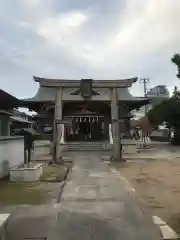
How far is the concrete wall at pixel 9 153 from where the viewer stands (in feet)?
45.2

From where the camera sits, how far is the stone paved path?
586cm

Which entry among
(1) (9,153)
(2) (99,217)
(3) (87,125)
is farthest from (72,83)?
(2) (99,217)

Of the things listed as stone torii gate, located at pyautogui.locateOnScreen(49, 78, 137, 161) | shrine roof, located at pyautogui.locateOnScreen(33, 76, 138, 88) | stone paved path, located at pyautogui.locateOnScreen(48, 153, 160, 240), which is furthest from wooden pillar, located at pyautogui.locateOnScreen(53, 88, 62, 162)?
stone paved path, located at pyautogui.locateOnScreen(48, 153, 160, 240)

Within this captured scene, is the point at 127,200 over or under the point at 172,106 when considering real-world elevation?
under

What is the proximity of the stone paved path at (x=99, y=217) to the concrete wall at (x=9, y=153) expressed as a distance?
4.07 metres

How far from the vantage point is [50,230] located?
607 centimetres

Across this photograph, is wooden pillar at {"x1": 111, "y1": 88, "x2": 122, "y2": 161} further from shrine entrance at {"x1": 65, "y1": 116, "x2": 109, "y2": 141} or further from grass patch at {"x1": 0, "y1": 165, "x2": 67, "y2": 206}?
shrine entrance at {"x1": 65, "y1": 116, "x2": 109, "y2": 141}

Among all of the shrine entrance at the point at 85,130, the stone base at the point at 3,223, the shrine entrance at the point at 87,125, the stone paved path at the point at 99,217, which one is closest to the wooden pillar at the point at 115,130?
the shrine entrance at the point at 87,125

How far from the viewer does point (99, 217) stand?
7043 mm

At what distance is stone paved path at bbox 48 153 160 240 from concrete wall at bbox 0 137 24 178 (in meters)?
4.07

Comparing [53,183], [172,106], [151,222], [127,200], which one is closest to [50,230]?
[151,222]

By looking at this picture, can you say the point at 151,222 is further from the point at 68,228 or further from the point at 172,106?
the point at 172,106

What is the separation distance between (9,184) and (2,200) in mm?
3051

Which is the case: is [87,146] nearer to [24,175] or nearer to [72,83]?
[72,83]
